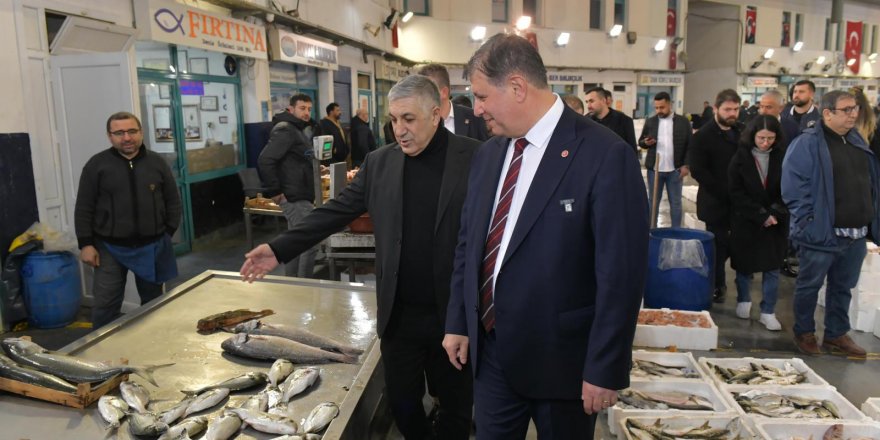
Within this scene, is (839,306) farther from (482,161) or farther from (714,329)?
(482,161)

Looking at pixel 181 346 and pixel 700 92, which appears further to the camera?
pixel 700 92

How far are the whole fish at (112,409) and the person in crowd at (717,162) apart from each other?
527cm

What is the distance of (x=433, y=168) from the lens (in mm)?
2838

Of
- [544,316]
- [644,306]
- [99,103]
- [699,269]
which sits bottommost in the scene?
[644,306]

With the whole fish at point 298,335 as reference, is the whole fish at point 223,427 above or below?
below

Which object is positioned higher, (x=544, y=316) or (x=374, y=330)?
(x=544, y=316)

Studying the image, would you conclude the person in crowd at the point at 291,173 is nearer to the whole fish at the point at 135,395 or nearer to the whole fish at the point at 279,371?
the whole fish at the point at 279,371

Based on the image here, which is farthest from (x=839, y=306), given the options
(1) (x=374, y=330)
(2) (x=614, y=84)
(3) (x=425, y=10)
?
(2) (x=614, y=84)

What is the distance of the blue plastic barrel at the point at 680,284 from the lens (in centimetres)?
525

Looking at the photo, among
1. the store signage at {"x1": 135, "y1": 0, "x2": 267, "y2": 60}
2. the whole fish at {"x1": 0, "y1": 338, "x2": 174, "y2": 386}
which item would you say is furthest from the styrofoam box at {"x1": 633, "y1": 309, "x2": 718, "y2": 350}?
the store signage at {"x1": 135, "y1": 0, "x2": 267, "y2": 60}

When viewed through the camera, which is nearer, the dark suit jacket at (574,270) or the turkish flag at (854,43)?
the dark suit jacket at (574,270)

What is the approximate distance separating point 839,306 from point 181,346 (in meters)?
4.66

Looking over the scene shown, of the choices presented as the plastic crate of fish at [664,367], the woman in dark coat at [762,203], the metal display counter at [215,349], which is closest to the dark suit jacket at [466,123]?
the metal display counter at [215,349]

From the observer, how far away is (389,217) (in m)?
2.81
